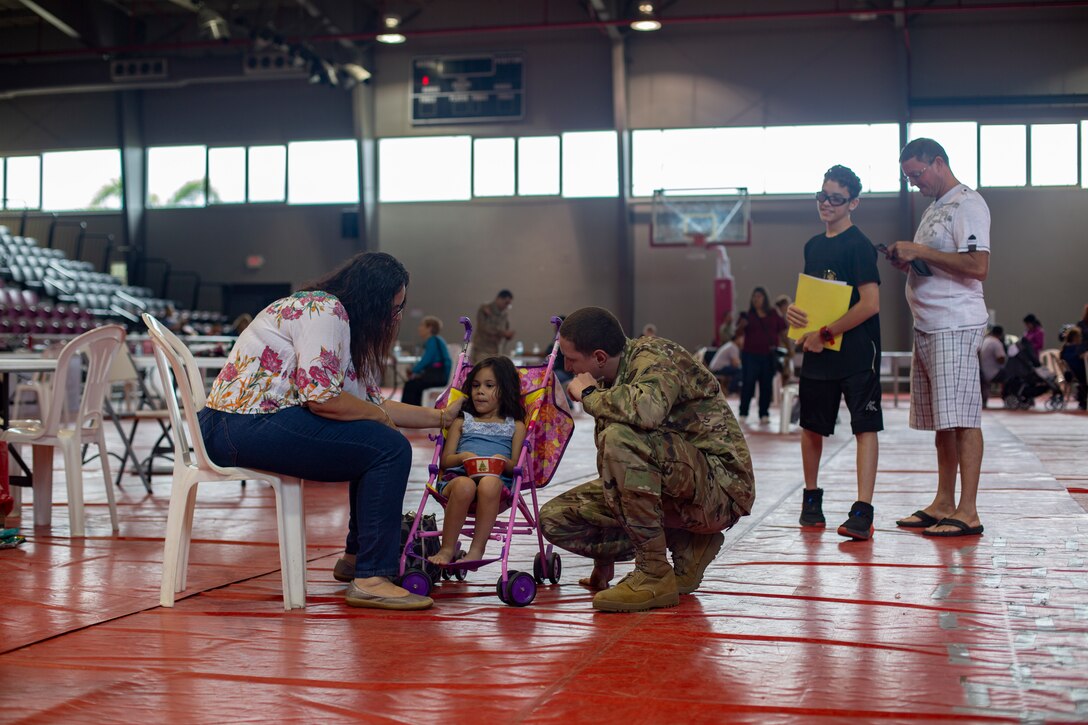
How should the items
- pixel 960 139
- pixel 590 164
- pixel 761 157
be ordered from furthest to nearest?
pixel 590 164 < pixel 761 157 < pixel 960 139

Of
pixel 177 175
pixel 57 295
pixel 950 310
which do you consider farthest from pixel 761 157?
pixel 950 310

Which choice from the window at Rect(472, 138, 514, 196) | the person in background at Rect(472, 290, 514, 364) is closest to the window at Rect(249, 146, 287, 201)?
the window at Rect(472, 138, 514, 196)

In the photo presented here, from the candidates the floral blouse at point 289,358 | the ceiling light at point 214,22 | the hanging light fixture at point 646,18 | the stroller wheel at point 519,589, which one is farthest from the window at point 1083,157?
the floral blouse at point 289,358

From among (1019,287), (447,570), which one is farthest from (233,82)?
(447,570)

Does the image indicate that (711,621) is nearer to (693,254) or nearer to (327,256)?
(693,254)

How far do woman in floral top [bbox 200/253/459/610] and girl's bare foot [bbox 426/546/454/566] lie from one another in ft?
0.61

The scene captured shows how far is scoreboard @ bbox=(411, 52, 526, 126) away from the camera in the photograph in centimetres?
1992

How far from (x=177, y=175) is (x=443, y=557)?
20.2 meters

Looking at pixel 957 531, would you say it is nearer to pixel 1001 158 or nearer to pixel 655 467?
pixel 655 467

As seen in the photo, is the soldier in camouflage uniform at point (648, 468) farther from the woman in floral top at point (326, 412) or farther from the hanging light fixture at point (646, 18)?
the hanging light fixture at point (646, 18)

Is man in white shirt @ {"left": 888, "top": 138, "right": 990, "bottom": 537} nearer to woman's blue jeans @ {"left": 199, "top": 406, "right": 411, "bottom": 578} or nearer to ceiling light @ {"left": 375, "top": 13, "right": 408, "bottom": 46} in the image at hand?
woman's blue jeans @ {"left": 199, "top": 406, "right": 411, "bottom": 578}

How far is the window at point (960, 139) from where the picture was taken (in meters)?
18.9

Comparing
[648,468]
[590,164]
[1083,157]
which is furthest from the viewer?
[590,164]

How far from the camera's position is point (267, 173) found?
21453 millimetres
